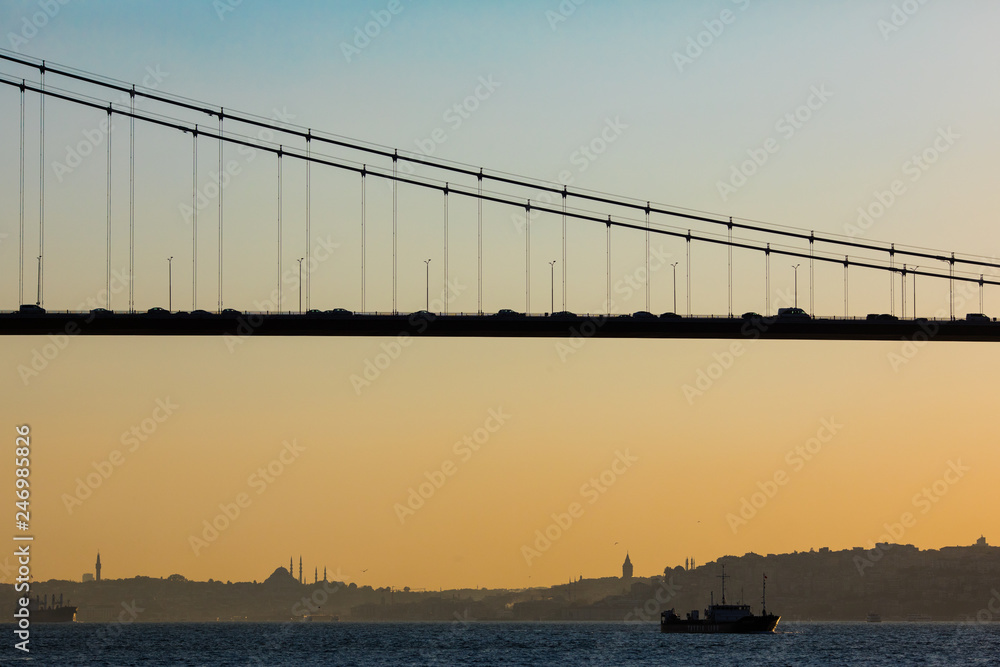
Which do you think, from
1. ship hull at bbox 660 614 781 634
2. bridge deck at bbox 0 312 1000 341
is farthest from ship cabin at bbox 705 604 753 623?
bridge deck at bbox 0 312 1000 341

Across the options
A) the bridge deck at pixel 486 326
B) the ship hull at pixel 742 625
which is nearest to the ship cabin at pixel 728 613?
the ship hull at pixel 742 625

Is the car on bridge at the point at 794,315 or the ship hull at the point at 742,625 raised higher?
the car on bridge at the point at 794,315

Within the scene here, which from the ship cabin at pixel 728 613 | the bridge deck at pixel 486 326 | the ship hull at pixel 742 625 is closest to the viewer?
the bridge deck at pixel 486 326

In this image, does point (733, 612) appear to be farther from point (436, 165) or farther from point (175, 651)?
point (436, 165)

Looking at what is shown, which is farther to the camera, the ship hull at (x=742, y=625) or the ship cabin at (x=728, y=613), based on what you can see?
the ship cabin at (x=728, y=613)

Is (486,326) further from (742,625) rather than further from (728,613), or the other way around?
(728,613)

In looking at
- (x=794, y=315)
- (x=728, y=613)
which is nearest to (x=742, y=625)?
(x=728, y=613)

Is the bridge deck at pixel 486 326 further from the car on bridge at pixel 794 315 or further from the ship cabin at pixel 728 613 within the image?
the ship cabin at pixel 728 613

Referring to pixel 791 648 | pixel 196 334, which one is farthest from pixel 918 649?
pixel 196 334

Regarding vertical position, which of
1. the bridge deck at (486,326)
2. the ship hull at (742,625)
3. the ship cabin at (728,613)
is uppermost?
the bridge deck at (486,326)

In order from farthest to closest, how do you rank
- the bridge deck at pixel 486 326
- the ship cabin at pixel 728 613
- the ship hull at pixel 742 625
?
the ship cabin at pixel 728 613 → the ship hull at pixel 742 625 → the bridge deck at pixel 486 326
